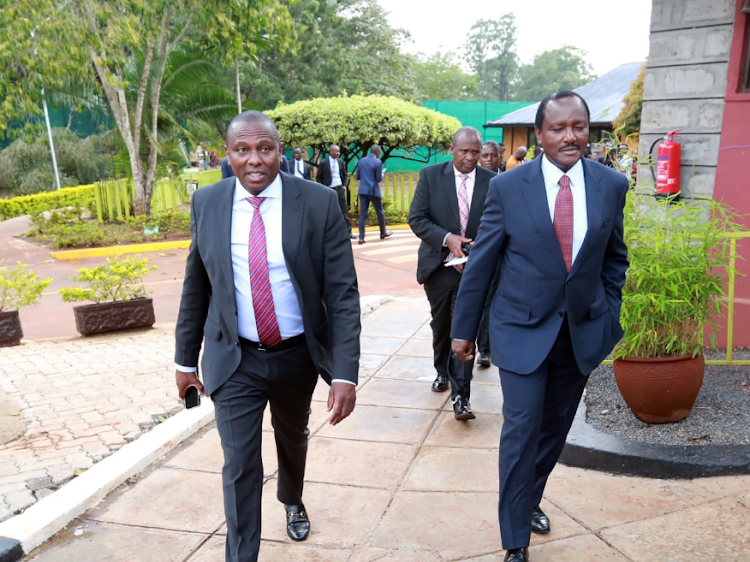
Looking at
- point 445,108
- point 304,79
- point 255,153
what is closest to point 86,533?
point 255,153

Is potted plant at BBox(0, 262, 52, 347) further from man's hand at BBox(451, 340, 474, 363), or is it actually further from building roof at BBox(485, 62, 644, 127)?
building roof at BBox(485, 62, 644, 127)

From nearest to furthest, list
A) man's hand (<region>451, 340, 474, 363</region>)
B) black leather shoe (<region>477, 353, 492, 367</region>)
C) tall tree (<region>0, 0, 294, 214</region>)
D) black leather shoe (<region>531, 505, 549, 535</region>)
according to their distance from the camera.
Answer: man's hand (<region>451, 340, 474, 363</region>)
black leather shoe (<region>531, 505, 549, 535</region>)
black leather shoe (<region>477, 353, 492, 367</region>)
tall tree (<region>0, 0, 294, 214</region>)

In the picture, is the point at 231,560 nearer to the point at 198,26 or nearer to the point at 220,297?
the point at 220,297

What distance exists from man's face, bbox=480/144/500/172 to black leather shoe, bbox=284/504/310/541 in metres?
4.87

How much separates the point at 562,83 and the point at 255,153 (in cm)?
8282

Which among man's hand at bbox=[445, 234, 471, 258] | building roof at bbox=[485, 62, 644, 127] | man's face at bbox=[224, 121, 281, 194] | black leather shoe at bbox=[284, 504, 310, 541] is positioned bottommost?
black leather shoe at bbox=[284, 504, 310, 541]

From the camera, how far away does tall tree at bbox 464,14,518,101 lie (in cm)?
8188

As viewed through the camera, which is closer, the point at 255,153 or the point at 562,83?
the point at 255,153

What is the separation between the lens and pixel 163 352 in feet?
22.3

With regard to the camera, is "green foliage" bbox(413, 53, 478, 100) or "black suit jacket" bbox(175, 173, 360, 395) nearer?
"black suit jacket" bbox(175, 173, 360, 395)

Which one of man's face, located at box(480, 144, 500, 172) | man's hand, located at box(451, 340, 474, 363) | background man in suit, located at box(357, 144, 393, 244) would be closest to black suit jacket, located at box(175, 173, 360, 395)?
man's hand, located at box(451, 340, 474, 363)

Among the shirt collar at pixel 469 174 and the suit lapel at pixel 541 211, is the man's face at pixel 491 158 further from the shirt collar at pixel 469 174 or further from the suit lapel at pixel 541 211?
the suit lapel at pixel 541 211

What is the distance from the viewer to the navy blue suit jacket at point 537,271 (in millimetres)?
2865

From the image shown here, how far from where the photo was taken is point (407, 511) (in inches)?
140
